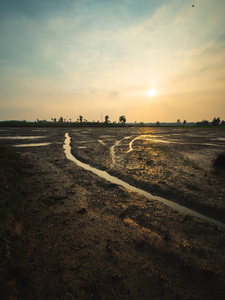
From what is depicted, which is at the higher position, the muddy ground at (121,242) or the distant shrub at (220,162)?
the distant shrub at (220,162)

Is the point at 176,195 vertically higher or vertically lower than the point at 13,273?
lower

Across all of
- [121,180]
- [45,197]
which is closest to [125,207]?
[121,180]

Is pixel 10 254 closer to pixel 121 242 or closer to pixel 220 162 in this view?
pixel 121 242

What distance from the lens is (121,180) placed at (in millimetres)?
5695

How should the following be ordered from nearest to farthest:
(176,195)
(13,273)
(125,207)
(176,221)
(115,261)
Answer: (13,273) < (115,261) < (176,221) < (125,207) < (176,195)

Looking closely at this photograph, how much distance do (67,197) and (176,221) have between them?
3.08 metres

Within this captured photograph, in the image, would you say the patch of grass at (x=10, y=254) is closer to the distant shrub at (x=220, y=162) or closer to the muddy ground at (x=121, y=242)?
the muddy ground at (x=121, y=242)

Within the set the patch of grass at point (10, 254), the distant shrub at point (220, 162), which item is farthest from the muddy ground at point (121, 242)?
the distant shrub at point (220, 162)

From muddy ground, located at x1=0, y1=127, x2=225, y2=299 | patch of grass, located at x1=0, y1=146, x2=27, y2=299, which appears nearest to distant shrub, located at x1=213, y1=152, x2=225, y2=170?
muddy ground, located at x1=0, y1=127, x2=225, y2=299

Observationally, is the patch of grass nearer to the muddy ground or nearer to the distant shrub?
the muddy ground

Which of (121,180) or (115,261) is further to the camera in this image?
(121,180)

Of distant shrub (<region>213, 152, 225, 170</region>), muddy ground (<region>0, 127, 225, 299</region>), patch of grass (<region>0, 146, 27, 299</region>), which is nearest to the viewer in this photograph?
patch of grass (<region>0, 146, 27, 299</region>)

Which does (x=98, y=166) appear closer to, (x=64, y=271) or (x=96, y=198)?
(x=96, y=198)

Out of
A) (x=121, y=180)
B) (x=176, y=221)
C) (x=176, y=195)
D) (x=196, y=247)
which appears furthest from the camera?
(x=121, y=180)
